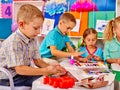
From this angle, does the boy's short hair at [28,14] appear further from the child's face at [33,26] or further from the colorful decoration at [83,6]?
the colorful decoration at [83,6]

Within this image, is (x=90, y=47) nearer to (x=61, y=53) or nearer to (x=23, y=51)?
(x=61, y=53)

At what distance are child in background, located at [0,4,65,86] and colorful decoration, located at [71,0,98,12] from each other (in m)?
1.68

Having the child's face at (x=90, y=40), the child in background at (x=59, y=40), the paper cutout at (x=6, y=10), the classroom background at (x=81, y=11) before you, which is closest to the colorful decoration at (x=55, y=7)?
the classroom background at (x=81, y=11)

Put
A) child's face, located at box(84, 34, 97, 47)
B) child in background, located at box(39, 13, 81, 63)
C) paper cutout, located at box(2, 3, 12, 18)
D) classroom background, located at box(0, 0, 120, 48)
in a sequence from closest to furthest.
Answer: child in background, located at box(39, 13, 81, 63), child's face, located at box(84, 34, 97, 47), classroom background, located at box(0, 0, 120, 48), paper cutout, located at box(2, 3, 12, 18)

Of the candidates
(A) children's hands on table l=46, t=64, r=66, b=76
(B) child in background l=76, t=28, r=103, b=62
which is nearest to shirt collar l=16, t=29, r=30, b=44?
(A) children's hands on table l=46, t=64, r=66, b=76

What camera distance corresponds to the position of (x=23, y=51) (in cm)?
137

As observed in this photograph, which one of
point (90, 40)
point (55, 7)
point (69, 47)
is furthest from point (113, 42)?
point (55, 7)

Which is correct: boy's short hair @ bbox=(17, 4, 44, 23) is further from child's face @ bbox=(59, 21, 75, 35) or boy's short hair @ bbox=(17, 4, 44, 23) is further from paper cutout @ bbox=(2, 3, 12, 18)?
paper cutout @ bbox=(2, 3, 12, 18)

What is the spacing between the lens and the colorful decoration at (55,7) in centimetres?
308

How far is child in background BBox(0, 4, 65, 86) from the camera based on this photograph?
51.8 inches

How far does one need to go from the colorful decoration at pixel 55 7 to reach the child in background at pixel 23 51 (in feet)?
5.53

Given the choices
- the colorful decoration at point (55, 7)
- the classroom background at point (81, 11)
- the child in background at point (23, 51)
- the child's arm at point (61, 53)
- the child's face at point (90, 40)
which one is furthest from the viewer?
the colorful decoration at point (55, 7)

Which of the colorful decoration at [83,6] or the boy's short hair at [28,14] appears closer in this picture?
the boy's short hair at [28,14]

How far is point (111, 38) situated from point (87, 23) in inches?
32.6
